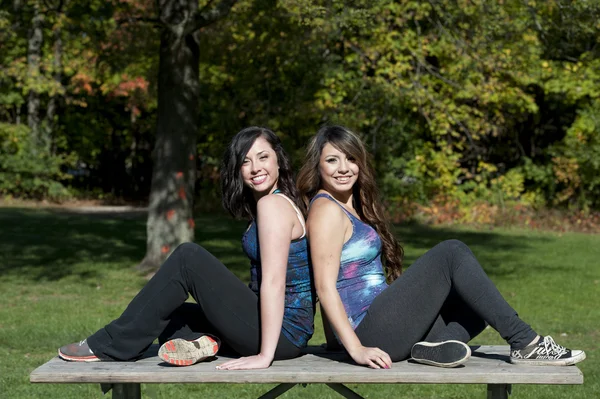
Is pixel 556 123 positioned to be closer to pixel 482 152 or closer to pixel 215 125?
pixel 482 152

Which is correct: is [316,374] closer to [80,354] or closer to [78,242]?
[80,354]

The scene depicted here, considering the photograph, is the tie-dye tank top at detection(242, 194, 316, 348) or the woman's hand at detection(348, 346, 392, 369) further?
the tie-dye tank top at detection(242, 194, 316, 348)

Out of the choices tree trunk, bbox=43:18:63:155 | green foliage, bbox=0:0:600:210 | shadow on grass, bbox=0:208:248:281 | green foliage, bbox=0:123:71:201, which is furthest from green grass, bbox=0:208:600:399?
tree trunk, bbox=43:18:63:155

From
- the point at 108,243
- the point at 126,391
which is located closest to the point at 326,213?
the point at 126,391

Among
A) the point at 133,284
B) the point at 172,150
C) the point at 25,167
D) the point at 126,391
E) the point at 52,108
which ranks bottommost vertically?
the point at 133,284

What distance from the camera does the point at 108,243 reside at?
631 inches

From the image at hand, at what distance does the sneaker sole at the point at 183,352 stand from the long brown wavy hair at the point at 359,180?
0.82m

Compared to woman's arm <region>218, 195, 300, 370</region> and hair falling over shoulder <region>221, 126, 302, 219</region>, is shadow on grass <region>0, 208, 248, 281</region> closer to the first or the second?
hair falling over shoulder <region>221, 126, 302, 219</region>

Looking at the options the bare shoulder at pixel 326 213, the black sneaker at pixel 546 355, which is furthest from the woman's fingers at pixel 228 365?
the black sneaker at pixel 546 355

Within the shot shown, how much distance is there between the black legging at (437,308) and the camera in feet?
13.6

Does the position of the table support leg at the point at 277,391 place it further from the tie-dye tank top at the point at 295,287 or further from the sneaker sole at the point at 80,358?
the sneaker sole at the point at 80,358

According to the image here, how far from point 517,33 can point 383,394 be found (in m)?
13.8

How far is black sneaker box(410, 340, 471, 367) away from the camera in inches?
159

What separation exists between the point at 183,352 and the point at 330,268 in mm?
743
